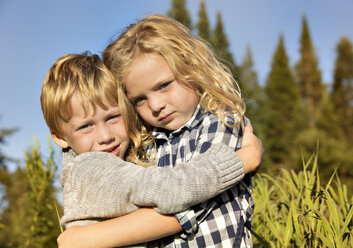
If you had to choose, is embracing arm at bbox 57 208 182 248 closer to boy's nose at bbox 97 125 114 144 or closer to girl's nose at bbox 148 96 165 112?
boy's nose at bbox 97 125 114 144

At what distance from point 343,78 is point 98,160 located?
19.2 metres

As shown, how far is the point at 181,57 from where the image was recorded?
1400 mm

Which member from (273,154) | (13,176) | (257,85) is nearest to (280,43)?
(257,85)

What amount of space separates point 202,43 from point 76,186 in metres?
0.89

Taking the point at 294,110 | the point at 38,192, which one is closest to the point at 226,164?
the point at 38,192

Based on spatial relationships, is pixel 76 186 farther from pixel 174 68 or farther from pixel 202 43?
pixel 202 43

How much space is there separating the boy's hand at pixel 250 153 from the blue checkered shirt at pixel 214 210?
0.10 feet

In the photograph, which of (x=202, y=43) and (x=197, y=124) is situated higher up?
(x=202, y=43)

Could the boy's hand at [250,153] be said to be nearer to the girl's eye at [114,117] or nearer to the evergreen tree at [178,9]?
the girl's eye at [114,117]

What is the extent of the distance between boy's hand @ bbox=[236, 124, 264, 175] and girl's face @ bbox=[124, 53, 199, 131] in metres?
0.26

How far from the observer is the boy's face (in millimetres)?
1259

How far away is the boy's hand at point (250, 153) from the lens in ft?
3.80

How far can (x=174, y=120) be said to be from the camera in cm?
134

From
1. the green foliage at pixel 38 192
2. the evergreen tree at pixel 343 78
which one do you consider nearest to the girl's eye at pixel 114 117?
the green foliage at pixel 38 192
